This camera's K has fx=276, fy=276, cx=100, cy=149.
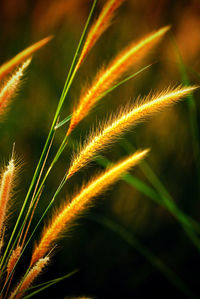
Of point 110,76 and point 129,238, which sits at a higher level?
point 110,76

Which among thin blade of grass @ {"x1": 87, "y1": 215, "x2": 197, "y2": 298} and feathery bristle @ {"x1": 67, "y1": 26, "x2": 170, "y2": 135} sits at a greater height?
feathery bristle @ {"x1": 67, "y1": 26, "x2": 170, "y2": 135}

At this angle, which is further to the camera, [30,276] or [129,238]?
[129,238]

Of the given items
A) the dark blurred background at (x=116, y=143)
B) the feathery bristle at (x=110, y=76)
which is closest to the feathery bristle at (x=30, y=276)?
the feathery bristle at (x=110, y=76)

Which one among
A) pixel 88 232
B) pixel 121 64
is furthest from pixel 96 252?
pixel 121 64

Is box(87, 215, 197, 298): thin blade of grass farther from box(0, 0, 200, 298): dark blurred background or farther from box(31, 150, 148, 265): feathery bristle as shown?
box(31, 150, 148, 265): feathery bristle

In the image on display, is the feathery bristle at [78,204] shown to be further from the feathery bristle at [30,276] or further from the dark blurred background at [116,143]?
the dark blurred background at [116,143]

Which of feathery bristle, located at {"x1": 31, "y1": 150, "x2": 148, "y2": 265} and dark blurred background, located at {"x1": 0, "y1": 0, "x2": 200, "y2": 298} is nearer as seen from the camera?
feathery bristle, located at {"x1": 31, "y1": 150, "x2": 148, "y2": 265}

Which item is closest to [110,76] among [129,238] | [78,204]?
[78,204]

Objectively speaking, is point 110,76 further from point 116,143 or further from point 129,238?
point 129,238

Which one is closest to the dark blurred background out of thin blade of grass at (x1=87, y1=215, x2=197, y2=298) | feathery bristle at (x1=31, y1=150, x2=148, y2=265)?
thin blade of grass at (x1=87, y1=215, x2=197, y2=298)
